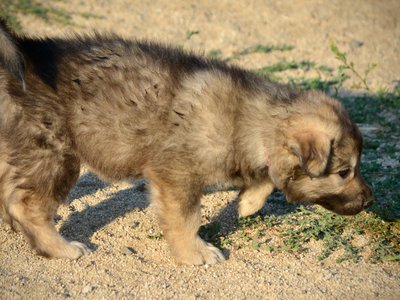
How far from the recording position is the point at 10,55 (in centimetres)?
445

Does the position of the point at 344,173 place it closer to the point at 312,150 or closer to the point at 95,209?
the point at 312,150

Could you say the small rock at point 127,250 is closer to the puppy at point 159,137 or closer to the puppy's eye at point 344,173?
the puppy at point 159,137

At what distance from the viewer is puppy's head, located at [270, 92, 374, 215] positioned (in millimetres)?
4629

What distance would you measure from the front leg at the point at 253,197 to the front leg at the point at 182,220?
1.96ft

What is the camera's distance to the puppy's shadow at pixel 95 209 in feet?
17.4

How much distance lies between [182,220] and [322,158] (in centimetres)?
112

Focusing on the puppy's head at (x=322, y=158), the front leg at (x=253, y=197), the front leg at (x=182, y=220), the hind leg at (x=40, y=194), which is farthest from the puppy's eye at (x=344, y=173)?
the hind leg at (x=40, y=194)

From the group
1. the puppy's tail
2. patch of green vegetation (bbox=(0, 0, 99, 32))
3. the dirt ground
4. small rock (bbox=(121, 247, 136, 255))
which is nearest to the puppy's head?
the dirt ground

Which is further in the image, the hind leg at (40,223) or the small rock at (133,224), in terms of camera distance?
the small rock at (133,224)

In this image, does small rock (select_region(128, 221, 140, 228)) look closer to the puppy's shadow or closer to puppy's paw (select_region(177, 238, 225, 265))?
the puppy's shadow

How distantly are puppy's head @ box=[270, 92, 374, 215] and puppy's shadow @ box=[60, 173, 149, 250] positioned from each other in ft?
4.85

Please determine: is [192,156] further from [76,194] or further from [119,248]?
[76,194]

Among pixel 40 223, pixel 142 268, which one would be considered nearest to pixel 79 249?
pixel 40 223

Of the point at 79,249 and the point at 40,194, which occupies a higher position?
the point at 40,194
